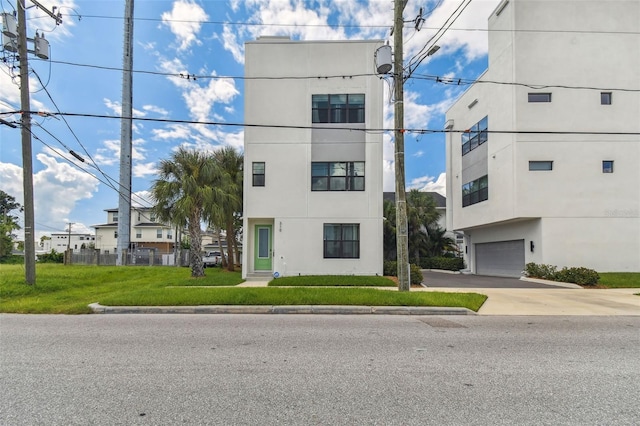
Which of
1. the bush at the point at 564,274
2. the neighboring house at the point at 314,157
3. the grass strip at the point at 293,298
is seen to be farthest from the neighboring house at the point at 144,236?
the bush at the point at 564,274

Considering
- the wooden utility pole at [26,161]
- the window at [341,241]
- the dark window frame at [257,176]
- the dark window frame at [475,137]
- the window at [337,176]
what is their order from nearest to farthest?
the wooden utility pole at [26,161] → the window at [341,241] → the window at [337,176] → the dark window frame at [257,176] → the dark window frame at [475,137]

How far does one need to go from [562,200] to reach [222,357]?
1871 cm

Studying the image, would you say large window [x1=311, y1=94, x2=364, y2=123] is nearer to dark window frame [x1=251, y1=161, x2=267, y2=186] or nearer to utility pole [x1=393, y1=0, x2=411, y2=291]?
dark window frame [x1=251, y1=161, x2=267, y2=186]

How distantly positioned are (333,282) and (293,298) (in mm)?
4179

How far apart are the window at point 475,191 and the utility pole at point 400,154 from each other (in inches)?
490

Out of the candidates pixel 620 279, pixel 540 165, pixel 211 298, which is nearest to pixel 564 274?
pixel 620 279

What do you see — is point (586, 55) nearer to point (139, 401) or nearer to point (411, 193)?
point (411, 193)

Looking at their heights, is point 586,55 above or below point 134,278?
above

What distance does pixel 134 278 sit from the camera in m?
16.8

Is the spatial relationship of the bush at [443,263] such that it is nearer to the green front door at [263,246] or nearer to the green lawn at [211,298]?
the green front door at [263,246]

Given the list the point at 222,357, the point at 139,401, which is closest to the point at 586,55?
the point at 222,357

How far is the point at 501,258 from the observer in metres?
21.8

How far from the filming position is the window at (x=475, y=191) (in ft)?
69.3

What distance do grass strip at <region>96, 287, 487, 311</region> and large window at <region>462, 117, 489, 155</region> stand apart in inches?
543
